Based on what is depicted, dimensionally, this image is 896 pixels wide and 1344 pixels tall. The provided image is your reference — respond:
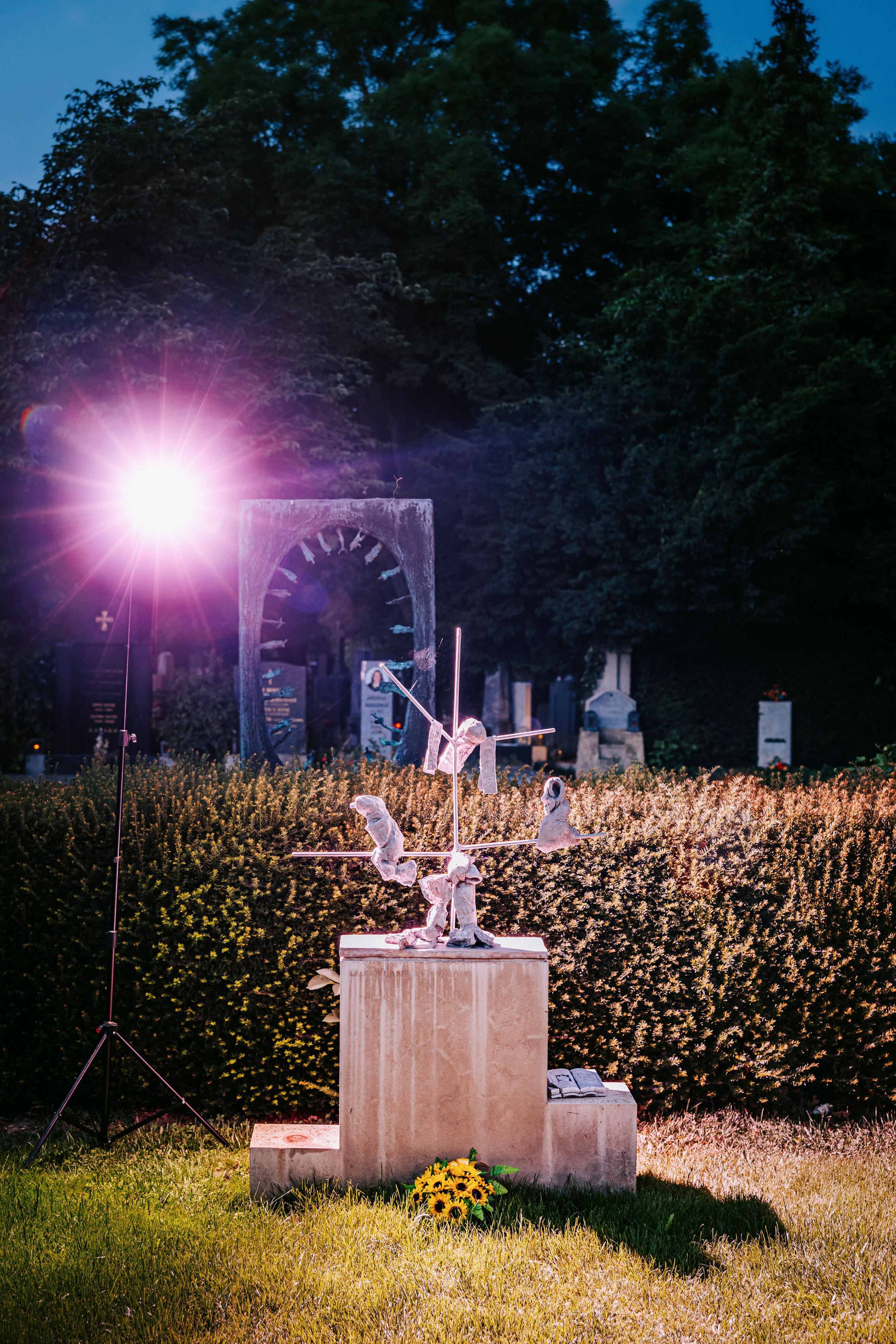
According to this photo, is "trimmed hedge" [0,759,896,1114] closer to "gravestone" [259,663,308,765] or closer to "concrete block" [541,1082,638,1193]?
"concrete block" [541,1082,638,1193]

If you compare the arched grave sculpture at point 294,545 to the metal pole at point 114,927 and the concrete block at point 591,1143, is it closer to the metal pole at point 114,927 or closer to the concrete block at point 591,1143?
the metal pole at point 114,927

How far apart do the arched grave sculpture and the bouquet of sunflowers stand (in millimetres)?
6511

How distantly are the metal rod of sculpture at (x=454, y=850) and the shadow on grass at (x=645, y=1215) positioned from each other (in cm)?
97

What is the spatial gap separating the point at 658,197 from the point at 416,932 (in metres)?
24.6

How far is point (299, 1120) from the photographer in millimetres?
4695

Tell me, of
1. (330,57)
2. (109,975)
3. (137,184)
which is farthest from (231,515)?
(109,975)

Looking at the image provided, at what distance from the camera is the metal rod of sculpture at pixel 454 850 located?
4023 mm

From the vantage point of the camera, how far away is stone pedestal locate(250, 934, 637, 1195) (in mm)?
3906

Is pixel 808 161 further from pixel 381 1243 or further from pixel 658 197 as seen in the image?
pixel 381 1243

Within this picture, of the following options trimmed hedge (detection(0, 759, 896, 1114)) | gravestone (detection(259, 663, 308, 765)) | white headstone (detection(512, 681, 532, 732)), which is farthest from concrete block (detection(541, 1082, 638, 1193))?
white headstone (detection(512, 681, 532, 732))

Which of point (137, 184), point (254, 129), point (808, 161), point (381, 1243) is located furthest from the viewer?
point (254, 129)

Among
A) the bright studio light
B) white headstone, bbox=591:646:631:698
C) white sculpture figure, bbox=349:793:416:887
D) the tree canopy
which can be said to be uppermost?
the tree canopy

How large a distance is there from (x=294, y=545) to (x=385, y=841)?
6.79 m

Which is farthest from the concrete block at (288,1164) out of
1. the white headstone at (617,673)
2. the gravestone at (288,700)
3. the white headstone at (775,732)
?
the white headstone at (775,732)
